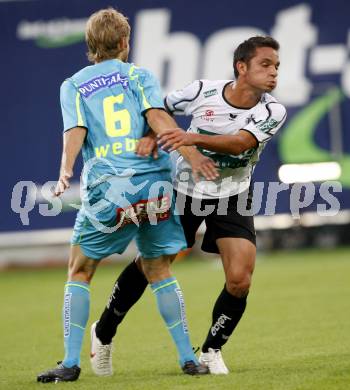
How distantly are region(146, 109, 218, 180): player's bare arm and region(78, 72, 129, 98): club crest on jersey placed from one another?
9.8 inches

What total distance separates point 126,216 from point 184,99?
3.79 feet

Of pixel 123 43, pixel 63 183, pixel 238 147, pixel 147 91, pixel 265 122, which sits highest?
pixel 123 43

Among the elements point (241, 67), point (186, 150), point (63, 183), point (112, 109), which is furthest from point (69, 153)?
point (241, 67)

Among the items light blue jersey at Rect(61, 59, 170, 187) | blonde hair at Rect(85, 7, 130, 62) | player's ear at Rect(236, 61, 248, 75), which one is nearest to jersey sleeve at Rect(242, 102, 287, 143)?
player's ear at Rect(236, 61, 248, 75)

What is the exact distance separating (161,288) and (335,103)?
11.8 metres

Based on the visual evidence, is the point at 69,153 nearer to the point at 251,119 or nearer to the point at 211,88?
the point at 251,119

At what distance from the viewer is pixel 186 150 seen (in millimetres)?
6102

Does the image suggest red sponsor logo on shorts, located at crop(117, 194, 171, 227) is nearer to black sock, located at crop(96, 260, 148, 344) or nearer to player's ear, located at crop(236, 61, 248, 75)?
black sock, located at crop(96, 260, 148, 344)

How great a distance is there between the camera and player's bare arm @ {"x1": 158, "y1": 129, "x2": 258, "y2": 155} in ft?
19.3

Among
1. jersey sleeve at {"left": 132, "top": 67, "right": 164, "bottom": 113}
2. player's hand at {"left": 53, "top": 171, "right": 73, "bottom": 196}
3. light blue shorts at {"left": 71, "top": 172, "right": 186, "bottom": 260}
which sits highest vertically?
jersey sleeve at {"left": 132, "top": 67, "right": 164, "bottom": 113}

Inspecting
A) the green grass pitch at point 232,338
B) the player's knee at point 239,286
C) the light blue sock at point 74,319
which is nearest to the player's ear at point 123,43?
the light blue sock at point 74,319

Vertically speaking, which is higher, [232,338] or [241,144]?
[241,144]

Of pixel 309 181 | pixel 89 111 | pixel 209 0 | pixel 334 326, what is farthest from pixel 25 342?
pixel 209 0

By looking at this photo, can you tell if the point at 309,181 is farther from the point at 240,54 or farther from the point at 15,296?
the point at 240,54
